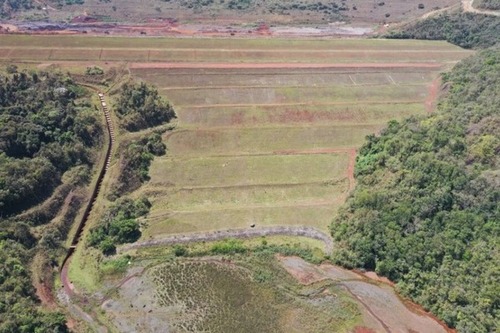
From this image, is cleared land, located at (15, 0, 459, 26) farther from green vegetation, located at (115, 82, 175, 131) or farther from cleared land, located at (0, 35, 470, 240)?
green vegetation, located at (115, 82, 175, 131)

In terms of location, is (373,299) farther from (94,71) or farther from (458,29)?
(458,29)

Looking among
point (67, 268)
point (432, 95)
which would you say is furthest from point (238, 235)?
point (432, 95)

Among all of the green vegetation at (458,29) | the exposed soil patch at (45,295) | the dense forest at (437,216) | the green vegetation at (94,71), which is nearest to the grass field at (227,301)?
the exposed soil patch at (45,295)

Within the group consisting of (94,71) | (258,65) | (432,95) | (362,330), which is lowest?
(362,330)

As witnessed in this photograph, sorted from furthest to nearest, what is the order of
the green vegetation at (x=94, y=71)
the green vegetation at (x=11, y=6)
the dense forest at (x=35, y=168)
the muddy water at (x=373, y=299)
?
the green vegetation at (x=11, y=6)
the green vegetation at (x=94, y=71)
the muddy water at (x=373, y=299)
the dense forest at (x=35, y=168)

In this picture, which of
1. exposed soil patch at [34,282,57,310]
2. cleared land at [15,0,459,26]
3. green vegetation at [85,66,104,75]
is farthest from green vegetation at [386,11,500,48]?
exposed soil patch at [34,282,57,310]

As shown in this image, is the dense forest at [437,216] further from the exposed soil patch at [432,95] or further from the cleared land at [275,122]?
the exposed soil patch at [432,95]
